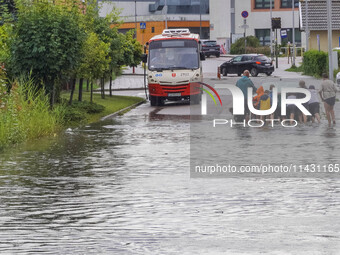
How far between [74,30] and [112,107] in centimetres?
738

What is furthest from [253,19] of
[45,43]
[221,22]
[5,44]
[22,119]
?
Result: [22,119]

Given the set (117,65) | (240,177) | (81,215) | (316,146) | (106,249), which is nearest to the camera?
(106,249)

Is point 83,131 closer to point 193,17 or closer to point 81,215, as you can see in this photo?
point 81,215

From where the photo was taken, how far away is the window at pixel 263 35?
107188 mm

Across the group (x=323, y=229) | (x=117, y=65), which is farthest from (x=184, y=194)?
(x=117, y=65)

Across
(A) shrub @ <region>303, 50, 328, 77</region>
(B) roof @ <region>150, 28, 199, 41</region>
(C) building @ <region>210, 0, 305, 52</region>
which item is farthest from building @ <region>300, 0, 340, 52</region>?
(B) roof @ <region>150, 28, 199, 41</region>

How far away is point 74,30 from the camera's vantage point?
102 feet

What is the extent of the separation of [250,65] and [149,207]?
51.8 m

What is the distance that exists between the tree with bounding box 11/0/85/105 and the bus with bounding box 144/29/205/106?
32.1ft

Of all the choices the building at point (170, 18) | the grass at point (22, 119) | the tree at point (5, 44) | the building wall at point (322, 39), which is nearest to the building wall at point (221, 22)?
the building at point (170, 18)

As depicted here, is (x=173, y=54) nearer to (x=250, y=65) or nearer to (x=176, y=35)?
(x=176, y=35)

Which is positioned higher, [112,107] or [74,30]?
[74,30]

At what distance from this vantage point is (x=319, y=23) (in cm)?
7750

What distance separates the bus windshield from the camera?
41594mm
